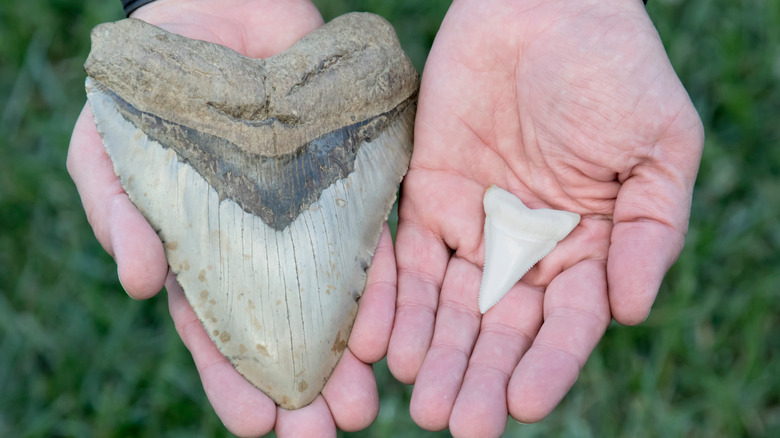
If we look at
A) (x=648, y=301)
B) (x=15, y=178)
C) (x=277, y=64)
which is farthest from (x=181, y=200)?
(x=15, y=178)

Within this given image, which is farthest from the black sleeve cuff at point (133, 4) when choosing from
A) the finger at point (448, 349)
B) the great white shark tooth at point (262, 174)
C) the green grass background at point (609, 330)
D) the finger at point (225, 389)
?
the finger at point (448, 349)

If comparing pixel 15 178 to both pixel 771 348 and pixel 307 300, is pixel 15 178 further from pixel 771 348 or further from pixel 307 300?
pixel 771 348

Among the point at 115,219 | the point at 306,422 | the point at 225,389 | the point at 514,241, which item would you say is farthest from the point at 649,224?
the point at 115,219

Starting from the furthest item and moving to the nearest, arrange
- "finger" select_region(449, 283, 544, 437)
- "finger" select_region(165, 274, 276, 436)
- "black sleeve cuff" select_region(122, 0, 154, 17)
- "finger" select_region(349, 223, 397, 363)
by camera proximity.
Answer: "black sleeve cuff" select_region(122, 0, 154, 17), "finger" select_region(349, 223, 397, 363), "finger" select_region(165, 274, 276, 436), "finger" select_region(449, 283, 544, 437)

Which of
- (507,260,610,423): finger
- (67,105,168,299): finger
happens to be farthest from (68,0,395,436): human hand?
(507,260,610,423): finger

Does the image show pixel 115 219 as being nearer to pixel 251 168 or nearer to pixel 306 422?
pixel 251 168

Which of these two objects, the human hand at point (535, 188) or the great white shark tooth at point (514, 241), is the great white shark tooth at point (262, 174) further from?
the great white shark tooth at point (514, 241)

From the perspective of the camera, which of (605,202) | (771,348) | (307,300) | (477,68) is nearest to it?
(307,300)

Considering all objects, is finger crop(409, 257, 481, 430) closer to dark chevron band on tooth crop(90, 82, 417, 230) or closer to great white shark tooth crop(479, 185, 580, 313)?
great white shark tooth crop(479, 185, 580, 313)
